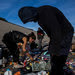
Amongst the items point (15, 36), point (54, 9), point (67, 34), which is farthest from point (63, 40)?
point (15, 36)

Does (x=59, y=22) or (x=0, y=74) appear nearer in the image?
(x=59, y=22)

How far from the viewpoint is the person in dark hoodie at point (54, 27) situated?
1666 millimetres

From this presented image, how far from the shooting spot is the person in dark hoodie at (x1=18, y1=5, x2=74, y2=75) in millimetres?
1666

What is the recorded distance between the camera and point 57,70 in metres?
1.92

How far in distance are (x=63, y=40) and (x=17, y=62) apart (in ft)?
9.28

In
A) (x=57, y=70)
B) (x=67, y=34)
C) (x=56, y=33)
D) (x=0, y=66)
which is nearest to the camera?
(x=56, y=33)

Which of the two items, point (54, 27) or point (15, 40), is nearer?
point (54, 27)

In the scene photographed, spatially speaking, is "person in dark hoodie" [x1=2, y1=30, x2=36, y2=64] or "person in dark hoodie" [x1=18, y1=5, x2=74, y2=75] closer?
"person in dark hoodie" [x1=18, y1=5, x2=74, y2=75]

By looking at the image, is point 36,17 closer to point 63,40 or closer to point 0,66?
point 63,40

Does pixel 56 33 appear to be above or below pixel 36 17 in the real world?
below

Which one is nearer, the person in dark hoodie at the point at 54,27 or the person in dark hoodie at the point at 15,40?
the person in dark hoodie at the point at 54,27

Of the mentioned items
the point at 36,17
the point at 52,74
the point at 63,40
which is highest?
the point at 36,17

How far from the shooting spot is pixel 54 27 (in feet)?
5.42

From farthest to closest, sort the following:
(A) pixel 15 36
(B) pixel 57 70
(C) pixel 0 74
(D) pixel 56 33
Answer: (A) pixel 15 36 → (C) pixel 0 74 → (B) pixel 57 70 → (D) pixel 56 33
